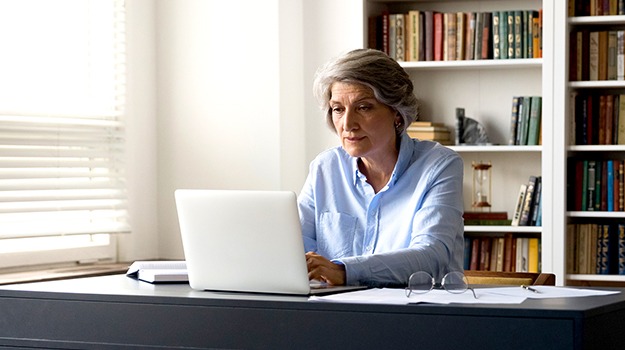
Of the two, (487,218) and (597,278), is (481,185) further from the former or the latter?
(597,278)

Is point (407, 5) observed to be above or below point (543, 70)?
above

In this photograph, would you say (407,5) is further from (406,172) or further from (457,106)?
(406,172)

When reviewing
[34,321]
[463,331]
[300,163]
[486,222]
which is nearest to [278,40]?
[300,163]

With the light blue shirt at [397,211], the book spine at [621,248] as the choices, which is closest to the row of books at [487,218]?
the book spine at [621,248]

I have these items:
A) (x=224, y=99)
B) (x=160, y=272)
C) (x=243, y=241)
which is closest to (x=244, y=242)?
(x=243, y=241)

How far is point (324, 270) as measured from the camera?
95.3 inches

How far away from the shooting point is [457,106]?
4930mm

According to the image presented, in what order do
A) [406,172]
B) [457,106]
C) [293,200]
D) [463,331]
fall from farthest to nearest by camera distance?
[457,106], [406,172], [293,200], [463,331]

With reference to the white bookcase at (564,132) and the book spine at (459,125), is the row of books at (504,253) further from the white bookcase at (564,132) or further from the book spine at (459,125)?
the book spine at (459,125)

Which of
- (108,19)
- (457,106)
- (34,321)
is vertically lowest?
(34,321)

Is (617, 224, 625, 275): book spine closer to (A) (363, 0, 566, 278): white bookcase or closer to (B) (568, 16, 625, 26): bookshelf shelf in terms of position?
(A) (363, 0, 566, 278): white bookcase

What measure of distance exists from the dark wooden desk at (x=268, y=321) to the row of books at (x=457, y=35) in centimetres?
251

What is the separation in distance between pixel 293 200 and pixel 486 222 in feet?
8.69

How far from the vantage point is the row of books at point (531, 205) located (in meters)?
4.67
